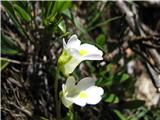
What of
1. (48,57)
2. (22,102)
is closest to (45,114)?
(22,102)

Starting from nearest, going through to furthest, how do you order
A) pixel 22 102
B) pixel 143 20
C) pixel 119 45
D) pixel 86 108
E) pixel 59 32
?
pixel 59 32 < pixel 22 102 < pixel 86 108 < pixel 119 45 < pixel 143 20

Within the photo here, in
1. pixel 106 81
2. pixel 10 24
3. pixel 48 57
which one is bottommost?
pixel 106 81

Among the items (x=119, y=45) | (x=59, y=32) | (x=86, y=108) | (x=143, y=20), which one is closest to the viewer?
(x=59, y=32)

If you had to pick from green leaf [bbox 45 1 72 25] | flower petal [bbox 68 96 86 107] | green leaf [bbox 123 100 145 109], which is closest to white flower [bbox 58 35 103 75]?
flower petal [bbox 68 96 86 107]

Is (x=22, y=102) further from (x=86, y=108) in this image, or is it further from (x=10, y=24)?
(x=10, y=24)

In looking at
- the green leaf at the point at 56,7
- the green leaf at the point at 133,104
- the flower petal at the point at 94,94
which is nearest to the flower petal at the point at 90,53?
the flower petal at the point at 94,94

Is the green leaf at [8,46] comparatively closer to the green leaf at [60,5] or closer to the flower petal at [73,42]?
the green leaf at [60,5]
